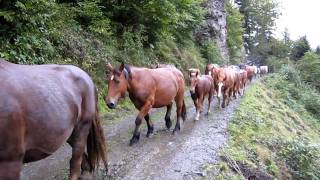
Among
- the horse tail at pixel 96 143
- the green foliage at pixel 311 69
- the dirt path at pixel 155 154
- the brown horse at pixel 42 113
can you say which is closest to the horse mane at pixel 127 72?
the dirt path at pixel 155 154

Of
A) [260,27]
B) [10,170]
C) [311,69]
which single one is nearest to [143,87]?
[10,170]

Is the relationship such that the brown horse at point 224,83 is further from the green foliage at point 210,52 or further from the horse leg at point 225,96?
the green foliage at point 210,52

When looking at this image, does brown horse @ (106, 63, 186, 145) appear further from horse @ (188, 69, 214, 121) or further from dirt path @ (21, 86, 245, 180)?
horse @ (188, 69, 214, 121)

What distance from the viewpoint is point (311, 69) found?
52562mm

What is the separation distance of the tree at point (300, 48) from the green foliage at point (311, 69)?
22.4 metres

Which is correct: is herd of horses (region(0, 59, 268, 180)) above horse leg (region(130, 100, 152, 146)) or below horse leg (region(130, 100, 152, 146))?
above

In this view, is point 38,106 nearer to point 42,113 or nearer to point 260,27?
point 42,113


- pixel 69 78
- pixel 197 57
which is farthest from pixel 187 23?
pixel 69 78

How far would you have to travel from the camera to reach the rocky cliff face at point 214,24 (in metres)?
37.1

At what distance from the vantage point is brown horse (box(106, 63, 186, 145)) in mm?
8828

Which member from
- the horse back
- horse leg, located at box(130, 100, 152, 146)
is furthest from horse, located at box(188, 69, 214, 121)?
the horse back

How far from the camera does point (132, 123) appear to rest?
12.1m

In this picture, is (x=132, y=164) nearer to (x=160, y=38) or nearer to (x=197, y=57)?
(x=160, y=38)

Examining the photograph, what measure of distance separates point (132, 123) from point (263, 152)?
12.7 feet
